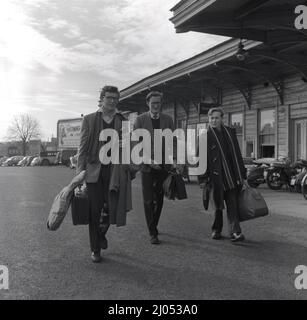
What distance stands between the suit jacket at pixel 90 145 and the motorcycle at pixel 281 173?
964 cm

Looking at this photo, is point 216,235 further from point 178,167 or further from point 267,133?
point 267,133

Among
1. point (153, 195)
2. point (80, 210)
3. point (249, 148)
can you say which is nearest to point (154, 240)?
point (153, 195)

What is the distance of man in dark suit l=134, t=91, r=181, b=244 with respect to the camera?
6.06 m

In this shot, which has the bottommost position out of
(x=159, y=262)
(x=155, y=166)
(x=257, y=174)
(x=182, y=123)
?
(x=159, y=262)

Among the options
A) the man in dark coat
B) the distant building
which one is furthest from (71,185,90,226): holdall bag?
the distant building

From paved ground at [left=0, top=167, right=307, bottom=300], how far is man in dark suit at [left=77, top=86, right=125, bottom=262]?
1.23ft

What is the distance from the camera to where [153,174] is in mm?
6125

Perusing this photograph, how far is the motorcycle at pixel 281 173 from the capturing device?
1386 cm

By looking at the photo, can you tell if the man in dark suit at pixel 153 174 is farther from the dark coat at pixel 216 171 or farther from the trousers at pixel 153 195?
the dark coat at pixel 216 171

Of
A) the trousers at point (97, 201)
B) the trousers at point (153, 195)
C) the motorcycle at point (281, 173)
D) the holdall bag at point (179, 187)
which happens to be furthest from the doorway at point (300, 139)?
the trousers at point (97, 201)

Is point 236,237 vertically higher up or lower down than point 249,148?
lower down

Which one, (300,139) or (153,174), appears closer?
(153,174)

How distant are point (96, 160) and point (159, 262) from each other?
1.32 m

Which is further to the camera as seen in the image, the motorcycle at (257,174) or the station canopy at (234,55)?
the motorcycle at (257,174)
